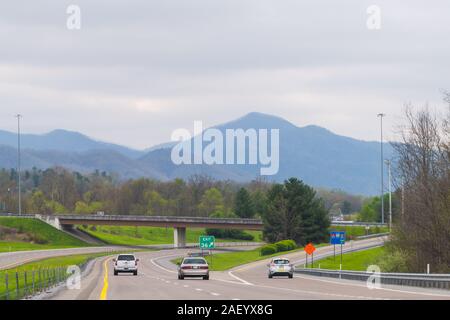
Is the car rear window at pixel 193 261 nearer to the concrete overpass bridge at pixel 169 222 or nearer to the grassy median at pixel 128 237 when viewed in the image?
the concrete overpass bridge at pixel 169 222

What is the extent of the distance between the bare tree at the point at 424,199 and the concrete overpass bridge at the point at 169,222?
7628 centimetres

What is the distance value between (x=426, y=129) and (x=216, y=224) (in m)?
84.6

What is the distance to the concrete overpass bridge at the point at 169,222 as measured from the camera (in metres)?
154

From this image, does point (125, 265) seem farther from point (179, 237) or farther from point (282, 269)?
point (179, 237)

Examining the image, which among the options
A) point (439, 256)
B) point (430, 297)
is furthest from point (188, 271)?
point (430, 297)

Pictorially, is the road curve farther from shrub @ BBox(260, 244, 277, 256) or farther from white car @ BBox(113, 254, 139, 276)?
white car @ BBox(113, 254, 139, 276)

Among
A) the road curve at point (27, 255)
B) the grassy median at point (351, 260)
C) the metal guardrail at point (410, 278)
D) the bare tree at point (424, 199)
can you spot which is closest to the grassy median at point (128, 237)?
the road curve at point (27, 255)

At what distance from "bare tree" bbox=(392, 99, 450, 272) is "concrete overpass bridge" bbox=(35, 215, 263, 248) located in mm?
76279

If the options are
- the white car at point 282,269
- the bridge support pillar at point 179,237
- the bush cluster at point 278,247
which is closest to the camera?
the white car at point 282,269

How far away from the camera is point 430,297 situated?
31.2 meters

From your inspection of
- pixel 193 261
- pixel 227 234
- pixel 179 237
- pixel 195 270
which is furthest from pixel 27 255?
pixel 227 234

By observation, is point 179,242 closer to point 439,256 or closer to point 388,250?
point 388,250

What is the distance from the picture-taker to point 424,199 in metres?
65.1
